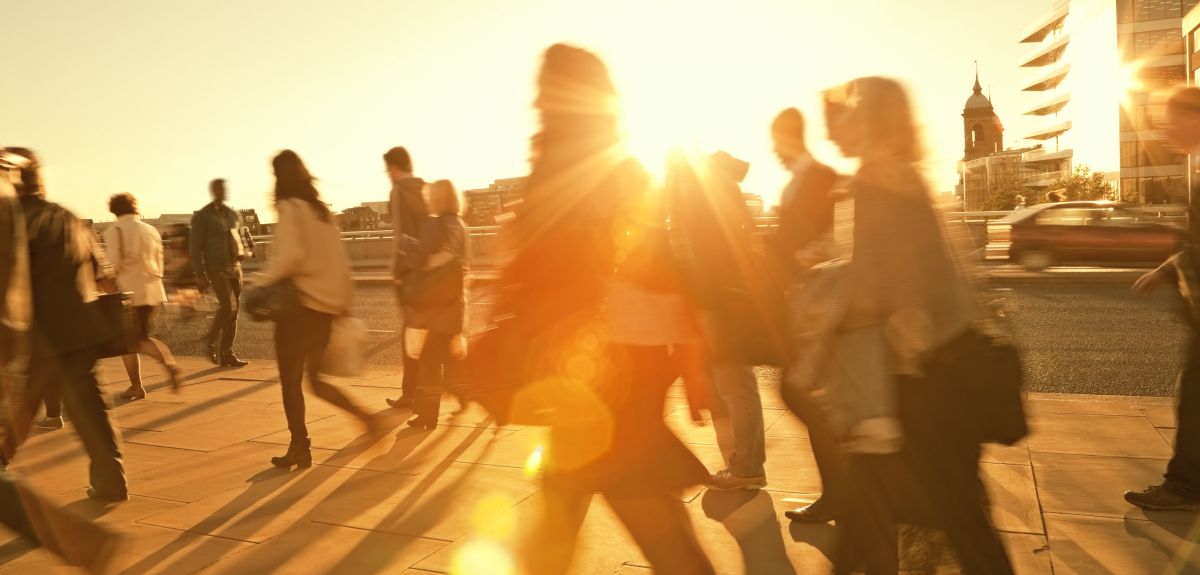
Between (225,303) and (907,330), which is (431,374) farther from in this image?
(907,330)

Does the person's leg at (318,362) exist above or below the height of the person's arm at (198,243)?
below

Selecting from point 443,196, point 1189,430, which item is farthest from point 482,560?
point 1189,430

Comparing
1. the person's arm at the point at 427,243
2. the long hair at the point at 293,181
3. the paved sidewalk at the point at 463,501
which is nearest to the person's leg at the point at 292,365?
the paved sidewalk at the point at 463,501

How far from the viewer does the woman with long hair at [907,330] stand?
2.53m

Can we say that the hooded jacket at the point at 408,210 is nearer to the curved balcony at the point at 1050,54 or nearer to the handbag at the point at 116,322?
the handbag at the point at 116,322

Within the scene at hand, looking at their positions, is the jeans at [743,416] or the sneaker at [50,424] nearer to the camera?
the jeans at [743,416]

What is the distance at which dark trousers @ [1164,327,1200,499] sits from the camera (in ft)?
13.7

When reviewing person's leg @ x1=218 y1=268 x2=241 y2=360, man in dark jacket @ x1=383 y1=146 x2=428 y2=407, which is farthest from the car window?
man in dark jacket @ x1=383 y1=146 x2=428 y2=407

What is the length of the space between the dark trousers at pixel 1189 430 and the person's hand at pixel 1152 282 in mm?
342

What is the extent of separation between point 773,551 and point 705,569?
1468 mm

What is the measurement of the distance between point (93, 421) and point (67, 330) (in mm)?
453

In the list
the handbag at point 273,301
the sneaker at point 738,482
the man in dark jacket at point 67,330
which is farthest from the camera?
the handbag at point 273,301

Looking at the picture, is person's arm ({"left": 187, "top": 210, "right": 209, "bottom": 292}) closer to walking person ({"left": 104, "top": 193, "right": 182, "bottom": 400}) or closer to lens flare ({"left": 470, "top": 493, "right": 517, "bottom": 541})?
walking person ({"left": 104, "top": 193, "right": 182, "bottom": 400})

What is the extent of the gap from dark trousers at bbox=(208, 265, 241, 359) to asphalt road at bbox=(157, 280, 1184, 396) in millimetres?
1074
